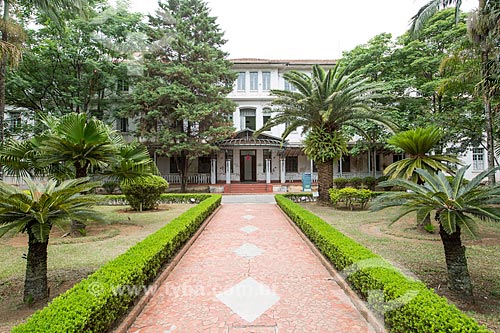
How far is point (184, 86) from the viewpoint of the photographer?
2030 centimetres

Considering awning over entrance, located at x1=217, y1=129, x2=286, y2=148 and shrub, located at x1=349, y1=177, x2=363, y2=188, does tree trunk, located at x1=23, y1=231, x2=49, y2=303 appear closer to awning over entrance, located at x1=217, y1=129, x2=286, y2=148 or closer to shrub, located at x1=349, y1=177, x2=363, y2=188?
awning over entrance, located at x1=217, y1=129, x2=286, y2=148

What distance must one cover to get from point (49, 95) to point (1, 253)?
56.6ft

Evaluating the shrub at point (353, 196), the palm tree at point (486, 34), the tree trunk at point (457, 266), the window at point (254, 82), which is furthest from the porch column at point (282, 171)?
the tree trunk at point (457, 266)

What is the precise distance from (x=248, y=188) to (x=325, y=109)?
10.3m

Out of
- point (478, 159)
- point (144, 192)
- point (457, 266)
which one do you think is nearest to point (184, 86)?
point (144, 192)

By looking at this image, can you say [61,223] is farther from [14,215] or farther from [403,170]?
[403,170]

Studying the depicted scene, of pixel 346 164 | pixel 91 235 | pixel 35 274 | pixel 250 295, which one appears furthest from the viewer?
pixel 346 164

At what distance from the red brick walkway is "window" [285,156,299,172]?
19394mm

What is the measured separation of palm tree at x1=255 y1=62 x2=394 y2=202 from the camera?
525 inches

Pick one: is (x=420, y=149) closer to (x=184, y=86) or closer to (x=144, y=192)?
(x=144, y=192)

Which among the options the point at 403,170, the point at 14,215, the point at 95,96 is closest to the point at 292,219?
the point at 403,170

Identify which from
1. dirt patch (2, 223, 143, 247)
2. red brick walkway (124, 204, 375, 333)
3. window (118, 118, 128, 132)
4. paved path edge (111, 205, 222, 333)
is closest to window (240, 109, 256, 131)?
window (118, 118, 128, 132)

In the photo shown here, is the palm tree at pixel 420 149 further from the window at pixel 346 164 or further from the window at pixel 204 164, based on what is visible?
the window at pixel 346 164

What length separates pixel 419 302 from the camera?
3057mm
